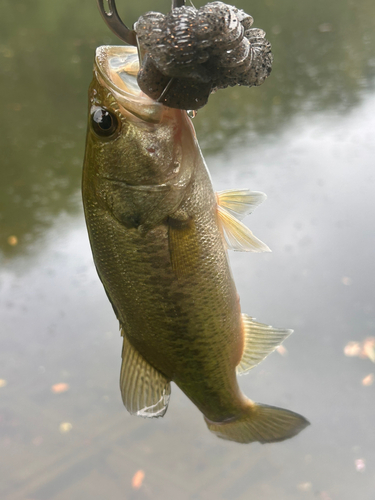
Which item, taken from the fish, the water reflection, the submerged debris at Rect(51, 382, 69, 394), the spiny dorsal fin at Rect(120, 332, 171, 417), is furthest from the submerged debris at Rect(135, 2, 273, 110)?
the water reflection

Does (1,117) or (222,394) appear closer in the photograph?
(222,394)


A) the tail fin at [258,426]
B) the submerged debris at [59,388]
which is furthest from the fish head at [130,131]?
the submerged debris at [59,388]

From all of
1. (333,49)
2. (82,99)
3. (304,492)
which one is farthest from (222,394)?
(333,49)

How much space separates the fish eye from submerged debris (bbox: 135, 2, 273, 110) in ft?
0.59

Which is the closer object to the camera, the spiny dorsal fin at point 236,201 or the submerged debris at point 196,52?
the submerged debris at point 196,52

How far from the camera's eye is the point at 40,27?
1133 centimetres

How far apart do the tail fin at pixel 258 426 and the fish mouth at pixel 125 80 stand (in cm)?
115

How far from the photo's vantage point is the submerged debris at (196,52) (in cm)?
108

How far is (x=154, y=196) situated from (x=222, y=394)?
811 millimetres

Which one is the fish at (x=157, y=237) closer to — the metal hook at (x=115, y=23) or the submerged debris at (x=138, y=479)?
the metal hook at (x=115, y=23)

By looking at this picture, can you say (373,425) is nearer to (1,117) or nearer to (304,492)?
(304,492)

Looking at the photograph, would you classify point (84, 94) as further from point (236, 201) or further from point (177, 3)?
point (177, 3)

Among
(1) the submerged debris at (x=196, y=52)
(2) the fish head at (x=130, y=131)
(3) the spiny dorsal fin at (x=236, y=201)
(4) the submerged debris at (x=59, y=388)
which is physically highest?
(1) the submerged debris at (x=196, y=52)

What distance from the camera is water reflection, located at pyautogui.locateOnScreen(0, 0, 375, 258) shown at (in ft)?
18.6
